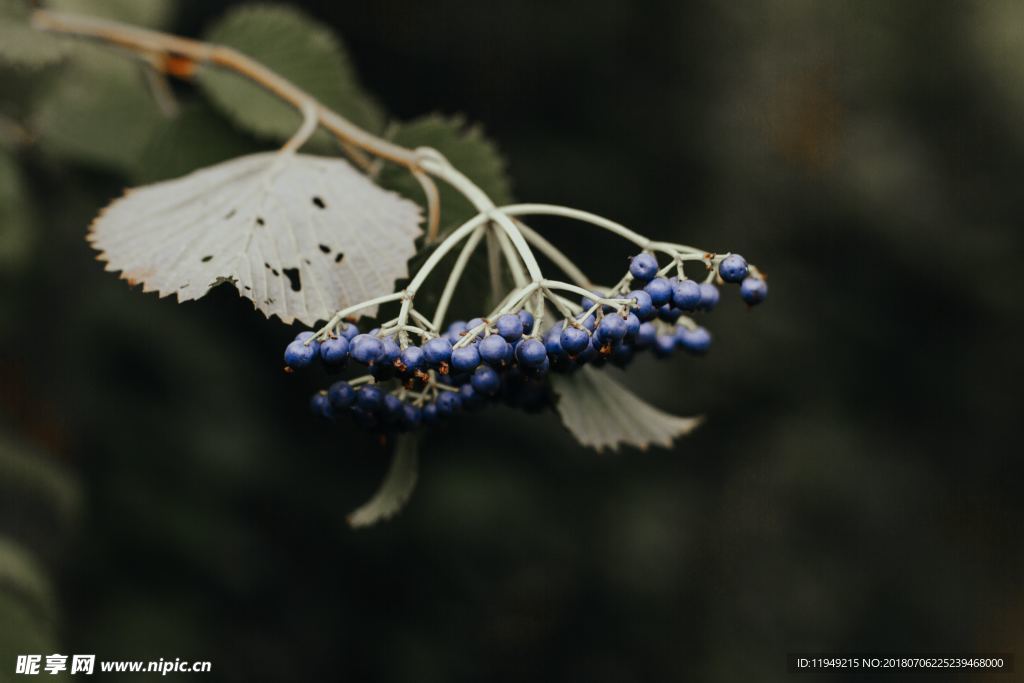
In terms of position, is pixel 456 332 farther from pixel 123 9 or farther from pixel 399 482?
pixel 123 9

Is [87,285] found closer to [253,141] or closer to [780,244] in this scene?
[253,141]

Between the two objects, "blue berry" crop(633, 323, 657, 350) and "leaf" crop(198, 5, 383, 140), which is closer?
"blue berry" crop(633, 323, 657, 350)

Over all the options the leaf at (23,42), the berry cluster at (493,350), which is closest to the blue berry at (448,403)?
the berry cluster at (493,350)

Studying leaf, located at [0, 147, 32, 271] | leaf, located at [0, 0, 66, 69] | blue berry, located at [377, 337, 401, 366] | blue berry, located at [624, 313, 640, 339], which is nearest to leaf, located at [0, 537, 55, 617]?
leaf, located at [0, 147, 32, 271]

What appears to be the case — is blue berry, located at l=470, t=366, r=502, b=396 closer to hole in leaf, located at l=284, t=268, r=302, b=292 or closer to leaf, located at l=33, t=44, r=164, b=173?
hole in leaf, located at l=284, t=268, r=302, b=292

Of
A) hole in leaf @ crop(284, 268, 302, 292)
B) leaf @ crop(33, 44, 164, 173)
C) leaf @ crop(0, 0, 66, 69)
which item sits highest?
leaf @ crop(33, 44, 164, 173)

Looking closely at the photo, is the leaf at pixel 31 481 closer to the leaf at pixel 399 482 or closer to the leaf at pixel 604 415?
the leaf at pixel 399 482
